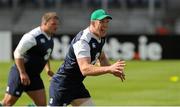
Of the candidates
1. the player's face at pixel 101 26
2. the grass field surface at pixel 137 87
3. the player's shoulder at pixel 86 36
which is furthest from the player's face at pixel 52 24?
the grass field surface at pixel 137 87

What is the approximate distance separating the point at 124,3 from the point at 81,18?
3.81m

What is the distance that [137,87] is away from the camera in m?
19.4

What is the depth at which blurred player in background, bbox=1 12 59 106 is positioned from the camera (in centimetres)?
1048

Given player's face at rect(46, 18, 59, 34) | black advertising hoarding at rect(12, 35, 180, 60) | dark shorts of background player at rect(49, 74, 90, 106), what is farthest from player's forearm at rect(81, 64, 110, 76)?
black advertising hoarding at rect(12, 35, 180, 60)

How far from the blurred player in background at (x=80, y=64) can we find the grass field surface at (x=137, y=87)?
5977 mm

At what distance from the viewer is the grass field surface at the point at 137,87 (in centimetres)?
1581

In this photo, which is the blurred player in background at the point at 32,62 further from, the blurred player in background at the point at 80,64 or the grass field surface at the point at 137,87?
the grass field surface at the point at 137,87

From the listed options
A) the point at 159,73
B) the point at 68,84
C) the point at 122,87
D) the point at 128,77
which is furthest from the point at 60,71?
the point at 159,73

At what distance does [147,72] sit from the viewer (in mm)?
24703

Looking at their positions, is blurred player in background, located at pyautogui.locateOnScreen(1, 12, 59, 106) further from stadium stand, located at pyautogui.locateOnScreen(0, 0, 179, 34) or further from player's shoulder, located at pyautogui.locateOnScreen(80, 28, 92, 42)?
stadium stand, located at pyautogui.locateOnScreen(0, 0, 179, 34)

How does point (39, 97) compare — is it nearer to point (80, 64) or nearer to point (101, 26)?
point (80, 64)

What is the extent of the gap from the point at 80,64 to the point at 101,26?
23.6 inches

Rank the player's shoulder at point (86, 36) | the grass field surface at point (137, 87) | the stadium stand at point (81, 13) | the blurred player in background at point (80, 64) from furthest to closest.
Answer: the stadium stand at point (81, 13), the grass field surface at point (137, 87), the player's shoulder at point (86, 36), the blurred player in background at point (80, 64)

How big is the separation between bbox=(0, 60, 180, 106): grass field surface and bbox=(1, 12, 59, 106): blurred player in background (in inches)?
176
